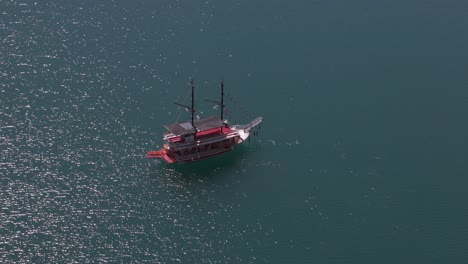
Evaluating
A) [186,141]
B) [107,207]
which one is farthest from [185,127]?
[107,207]

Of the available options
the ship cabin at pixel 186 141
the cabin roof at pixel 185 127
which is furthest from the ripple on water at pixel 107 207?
the cabin roof at pixel 185 127

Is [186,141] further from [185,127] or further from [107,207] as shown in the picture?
[107,207]

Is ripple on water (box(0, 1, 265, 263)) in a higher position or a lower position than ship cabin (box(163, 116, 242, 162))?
lower

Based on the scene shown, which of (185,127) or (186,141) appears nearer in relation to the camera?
(185,127)

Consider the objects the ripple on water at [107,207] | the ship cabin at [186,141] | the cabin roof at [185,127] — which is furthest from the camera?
the ship cabin at [186,141]

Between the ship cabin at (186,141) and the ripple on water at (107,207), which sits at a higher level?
the ship cabin at (186,141)

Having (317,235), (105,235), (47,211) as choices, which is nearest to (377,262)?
(317,235)

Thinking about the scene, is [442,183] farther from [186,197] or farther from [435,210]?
[186,197]

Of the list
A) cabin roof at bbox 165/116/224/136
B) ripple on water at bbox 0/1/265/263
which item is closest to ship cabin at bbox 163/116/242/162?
cabin roof at bbox 165/116/224/136

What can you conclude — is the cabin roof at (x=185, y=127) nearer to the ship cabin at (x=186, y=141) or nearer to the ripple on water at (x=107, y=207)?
the ship cabin at (x=186, y=141)

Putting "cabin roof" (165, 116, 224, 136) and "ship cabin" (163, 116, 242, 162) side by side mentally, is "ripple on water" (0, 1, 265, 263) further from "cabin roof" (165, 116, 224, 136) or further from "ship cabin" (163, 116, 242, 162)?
"cabin roof" (165, 116, 224, 136)

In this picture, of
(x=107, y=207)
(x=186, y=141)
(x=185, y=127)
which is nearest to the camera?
(x=107, y=207)
